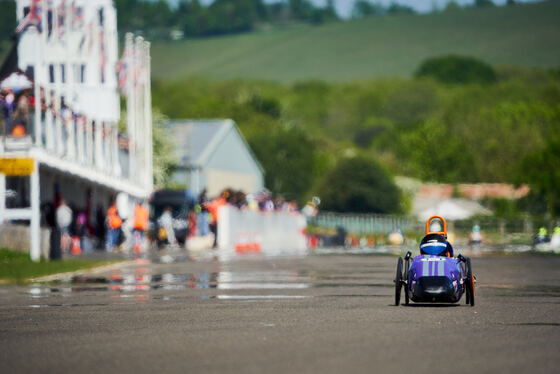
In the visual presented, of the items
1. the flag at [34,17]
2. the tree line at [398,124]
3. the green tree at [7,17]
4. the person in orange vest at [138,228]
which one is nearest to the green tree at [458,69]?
the tree line at [398,124]

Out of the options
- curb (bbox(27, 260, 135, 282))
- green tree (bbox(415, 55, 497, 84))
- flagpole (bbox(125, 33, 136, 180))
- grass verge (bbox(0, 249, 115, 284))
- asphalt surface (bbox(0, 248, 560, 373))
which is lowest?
asphalt surface (bbox(0, 248, 560, 373))

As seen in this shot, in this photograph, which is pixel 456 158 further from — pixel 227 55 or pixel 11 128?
pixel 11 128

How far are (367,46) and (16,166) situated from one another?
14530cm

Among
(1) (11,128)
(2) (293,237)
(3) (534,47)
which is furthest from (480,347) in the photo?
(3) (534,47)

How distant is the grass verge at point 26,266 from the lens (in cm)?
2572

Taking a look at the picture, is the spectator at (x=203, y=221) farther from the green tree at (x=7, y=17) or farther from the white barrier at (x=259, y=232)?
the green tree at (x=7, y=17)

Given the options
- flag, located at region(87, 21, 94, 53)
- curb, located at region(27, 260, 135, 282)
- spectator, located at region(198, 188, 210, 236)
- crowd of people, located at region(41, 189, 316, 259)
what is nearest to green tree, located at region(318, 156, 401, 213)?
crowd of people, located at region(41, 189, 316, 259)

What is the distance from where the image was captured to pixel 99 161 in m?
50.0

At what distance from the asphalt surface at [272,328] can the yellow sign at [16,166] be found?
8.61 m

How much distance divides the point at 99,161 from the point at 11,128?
1346cm

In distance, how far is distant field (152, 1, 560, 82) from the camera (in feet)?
559

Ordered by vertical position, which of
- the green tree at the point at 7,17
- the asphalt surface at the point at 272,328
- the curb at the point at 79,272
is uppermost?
the green tree at the point at 7,17

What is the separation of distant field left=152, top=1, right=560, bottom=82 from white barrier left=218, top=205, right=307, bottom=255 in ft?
344

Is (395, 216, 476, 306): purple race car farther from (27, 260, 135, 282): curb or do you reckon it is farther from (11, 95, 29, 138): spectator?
(11, 95, 29, 138): spectator
